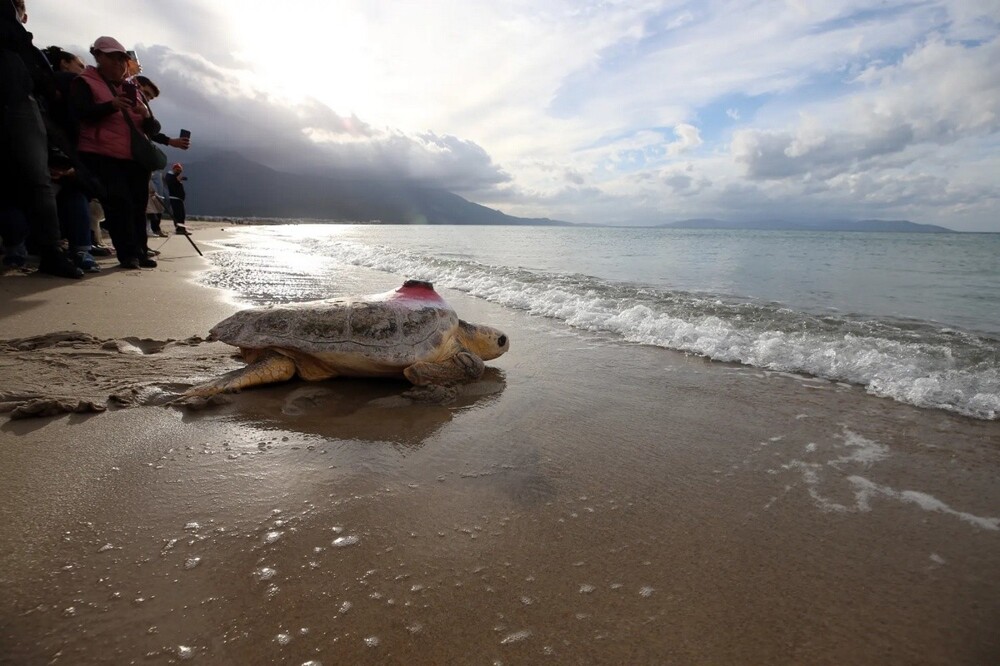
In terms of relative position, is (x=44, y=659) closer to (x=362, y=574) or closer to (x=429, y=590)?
(x=362, y=574)

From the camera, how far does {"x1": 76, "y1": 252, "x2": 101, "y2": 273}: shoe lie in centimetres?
695

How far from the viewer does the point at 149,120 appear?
6.75m

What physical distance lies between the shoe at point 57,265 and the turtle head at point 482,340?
5.59m

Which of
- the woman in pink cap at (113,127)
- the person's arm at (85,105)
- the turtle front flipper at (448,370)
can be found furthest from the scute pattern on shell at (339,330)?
the woman in pink cap at (113,127)

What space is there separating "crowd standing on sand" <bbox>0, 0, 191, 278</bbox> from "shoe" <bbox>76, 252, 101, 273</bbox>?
0.01m

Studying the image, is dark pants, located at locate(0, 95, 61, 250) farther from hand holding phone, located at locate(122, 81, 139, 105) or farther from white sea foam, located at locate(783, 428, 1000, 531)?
white sea foam, located at locate(783, 428, 1000, 531)

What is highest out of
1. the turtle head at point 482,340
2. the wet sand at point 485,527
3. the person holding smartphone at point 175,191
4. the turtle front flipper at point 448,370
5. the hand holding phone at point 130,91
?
the hand holding phone at point 130,91

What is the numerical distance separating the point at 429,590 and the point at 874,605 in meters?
1.55

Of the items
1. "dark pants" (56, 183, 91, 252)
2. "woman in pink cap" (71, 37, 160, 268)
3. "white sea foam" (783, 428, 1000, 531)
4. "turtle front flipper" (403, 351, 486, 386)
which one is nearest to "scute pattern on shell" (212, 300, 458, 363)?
"turtle front flipper" (403, 351, 486, 386)

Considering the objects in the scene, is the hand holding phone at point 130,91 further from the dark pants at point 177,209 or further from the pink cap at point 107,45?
the dark pants at point 177,209

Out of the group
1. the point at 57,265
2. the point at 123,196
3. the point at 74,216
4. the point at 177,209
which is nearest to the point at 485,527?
the point at 57,265

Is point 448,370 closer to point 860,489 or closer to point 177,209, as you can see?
point 860,489

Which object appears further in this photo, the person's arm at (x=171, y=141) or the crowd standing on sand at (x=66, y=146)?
the person's arm at (x=171, y=141)

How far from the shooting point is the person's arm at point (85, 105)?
5.83m
